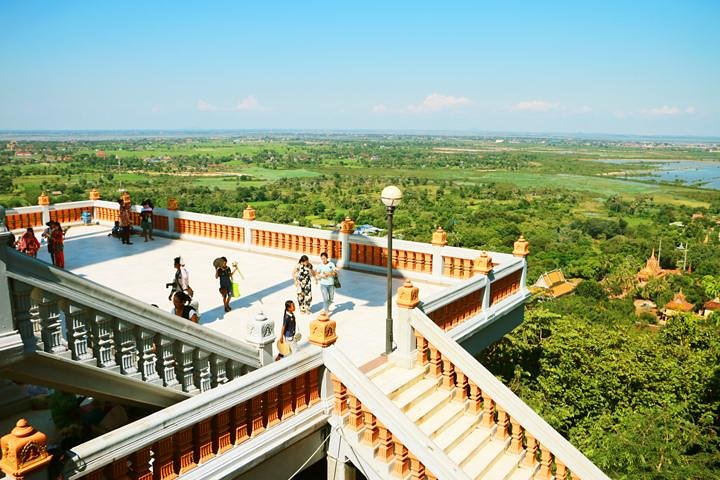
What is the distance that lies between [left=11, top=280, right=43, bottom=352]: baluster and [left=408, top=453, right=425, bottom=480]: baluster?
13.9 ft

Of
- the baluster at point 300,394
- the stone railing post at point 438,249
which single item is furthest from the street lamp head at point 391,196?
the stone railing post at point 438,249

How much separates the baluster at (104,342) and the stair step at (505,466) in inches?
192

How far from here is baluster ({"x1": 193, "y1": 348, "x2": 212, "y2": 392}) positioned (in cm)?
731

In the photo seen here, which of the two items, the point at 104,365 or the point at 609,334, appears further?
the point at 609,334

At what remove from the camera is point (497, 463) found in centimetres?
809

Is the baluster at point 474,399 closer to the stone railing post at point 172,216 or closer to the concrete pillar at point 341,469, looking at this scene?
the concrete pillar at point 341,469

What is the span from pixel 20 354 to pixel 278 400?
2837mm

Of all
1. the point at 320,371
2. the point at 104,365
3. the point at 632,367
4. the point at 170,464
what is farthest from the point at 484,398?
the point at 632,367

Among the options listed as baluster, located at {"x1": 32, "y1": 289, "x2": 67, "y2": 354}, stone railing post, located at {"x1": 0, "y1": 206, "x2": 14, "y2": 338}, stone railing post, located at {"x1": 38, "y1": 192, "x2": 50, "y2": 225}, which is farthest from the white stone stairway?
stone railing post, located at {"x1": 38, "y1": 192, "x2": 50, "y2": 225}

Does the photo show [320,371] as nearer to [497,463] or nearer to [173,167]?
[497,463]

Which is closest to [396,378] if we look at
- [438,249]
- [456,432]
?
[456,432]

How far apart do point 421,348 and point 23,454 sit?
5799 millimetres

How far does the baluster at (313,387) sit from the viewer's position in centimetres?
741

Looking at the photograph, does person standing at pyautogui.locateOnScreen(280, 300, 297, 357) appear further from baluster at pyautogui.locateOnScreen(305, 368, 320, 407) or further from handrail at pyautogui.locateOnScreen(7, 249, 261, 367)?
baluster at pyautogui.locateOnScreen(305, 368, 320, 407)
